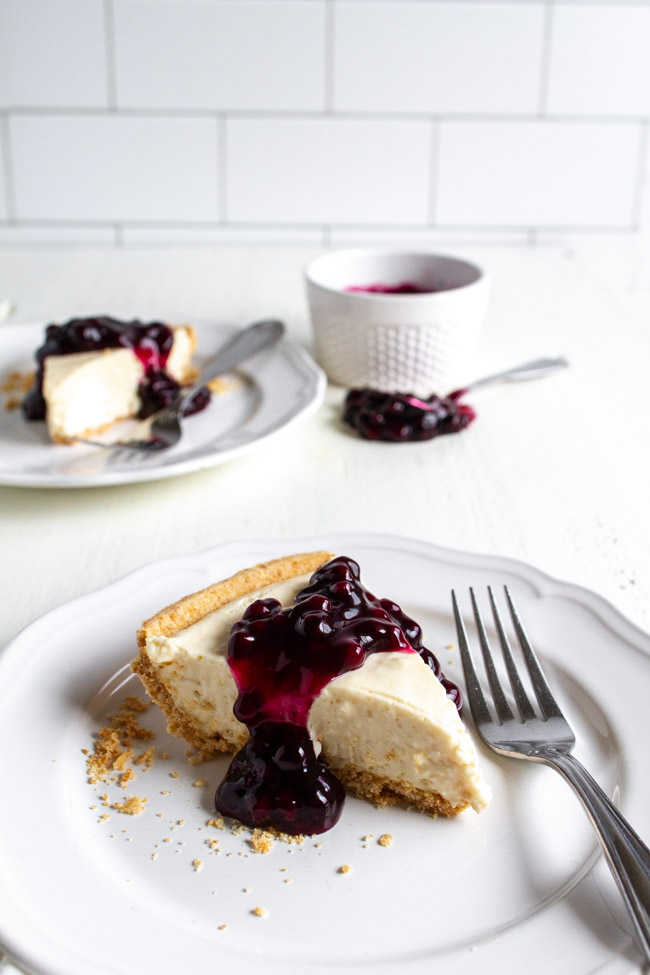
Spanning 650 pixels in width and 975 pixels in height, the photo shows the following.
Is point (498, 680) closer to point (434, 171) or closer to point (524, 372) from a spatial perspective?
point (524, 372)

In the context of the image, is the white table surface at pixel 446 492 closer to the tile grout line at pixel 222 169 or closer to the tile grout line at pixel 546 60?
the tile grout line at pixel 222 169

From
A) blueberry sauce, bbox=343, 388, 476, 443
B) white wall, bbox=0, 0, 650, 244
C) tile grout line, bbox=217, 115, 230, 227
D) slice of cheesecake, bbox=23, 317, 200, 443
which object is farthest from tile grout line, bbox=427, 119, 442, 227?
blueberry sauce, bbox=343, 388, 476, 443

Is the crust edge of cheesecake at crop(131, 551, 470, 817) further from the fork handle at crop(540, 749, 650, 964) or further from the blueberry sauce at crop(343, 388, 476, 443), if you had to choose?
the blueberry sauce at crop(343, 388, 476, 443)

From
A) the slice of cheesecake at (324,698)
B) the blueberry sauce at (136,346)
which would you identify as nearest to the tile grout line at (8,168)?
the blueberry sauce at (136,346)

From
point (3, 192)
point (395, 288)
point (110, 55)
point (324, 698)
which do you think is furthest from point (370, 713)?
point (3, 192)

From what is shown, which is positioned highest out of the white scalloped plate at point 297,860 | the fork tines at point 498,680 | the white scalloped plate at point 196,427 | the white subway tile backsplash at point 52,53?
the white subway tile backsplash at point 52,53

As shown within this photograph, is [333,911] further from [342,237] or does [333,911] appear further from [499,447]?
[342,237]

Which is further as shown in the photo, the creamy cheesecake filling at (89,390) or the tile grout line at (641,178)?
the tile grout line at (641,178)
